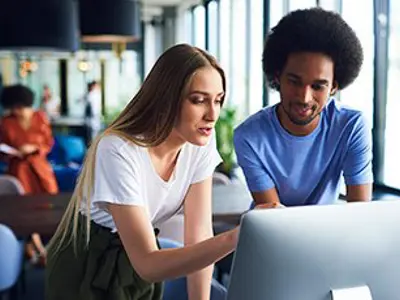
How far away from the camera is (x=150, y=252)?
4.82 ft

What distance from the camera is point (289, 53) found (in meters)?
1.68

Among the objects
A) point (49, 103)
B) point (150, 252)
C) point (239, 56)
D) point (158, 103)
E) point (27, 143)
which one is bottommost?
point (49, 103)

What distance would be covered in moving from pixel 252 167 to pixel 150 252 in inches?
17.5

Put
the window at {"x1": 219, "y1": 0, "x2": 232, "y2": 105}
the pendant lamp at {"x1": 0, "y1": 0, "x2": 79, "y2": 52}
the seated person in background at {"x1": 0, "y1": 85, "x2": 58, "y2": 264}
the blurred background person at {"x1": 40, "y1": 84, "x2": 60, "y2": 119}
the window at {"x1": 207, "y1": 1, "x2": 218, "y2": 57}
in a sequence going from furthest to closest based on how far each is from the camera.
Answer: the blurred background person at {"x1": 40, "y1": 84, "x2": 60, "y2": 119} → the window at {"x1": 207, "y1": 1, "x2": 218, "y2": 57} → the window at {"x1": 219, "y1": 0, "x2": 232, "y2": 105} → the seated person in background at {"x1": 0, "y1": 85, "x2": 58, "y2": 264} → the pendant lamp at {"x1": 0, "y1": 0, "x2": 79, "y2": 52}

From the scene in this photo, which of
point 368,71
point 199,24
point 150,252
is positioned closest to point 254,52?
point 368,71

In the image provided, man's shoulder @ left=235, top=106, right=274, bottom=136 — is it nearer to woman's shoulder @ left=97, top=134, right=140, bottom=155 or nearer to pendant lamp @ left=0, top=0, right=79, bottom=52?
woman's shoulder @ left=97, top=134, right=140, bottom=155

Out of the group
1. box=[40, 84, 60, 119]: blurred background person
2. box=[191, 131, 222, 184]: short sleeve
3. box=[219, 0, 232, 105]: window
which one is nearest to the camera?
box=[191, 131, 222, 184]: short sleeve

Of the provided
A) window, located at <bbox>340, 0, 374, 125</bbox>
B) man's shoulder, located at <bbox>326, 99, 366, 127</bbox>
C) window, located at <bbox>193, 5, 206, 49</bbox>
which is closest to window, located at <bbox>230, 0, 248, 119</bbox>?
window, located at <bbox>193, 5, 206, 49</bbox>

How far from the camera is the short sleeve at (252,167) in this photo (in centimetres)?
178

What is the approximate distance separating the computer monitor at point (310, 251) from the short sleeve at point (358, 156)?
0.78 metres

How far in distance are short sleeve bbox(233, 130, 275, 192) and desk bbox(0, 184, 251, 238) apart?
1451 mm

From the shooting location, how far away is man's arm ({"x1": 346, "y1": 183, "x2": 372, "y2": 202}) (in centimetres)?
184

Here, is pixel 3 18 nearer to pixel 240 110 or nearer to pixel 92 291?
pixel 92 291

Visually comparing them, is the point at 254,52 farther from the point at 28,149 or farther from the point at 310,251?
the point at 310,251
